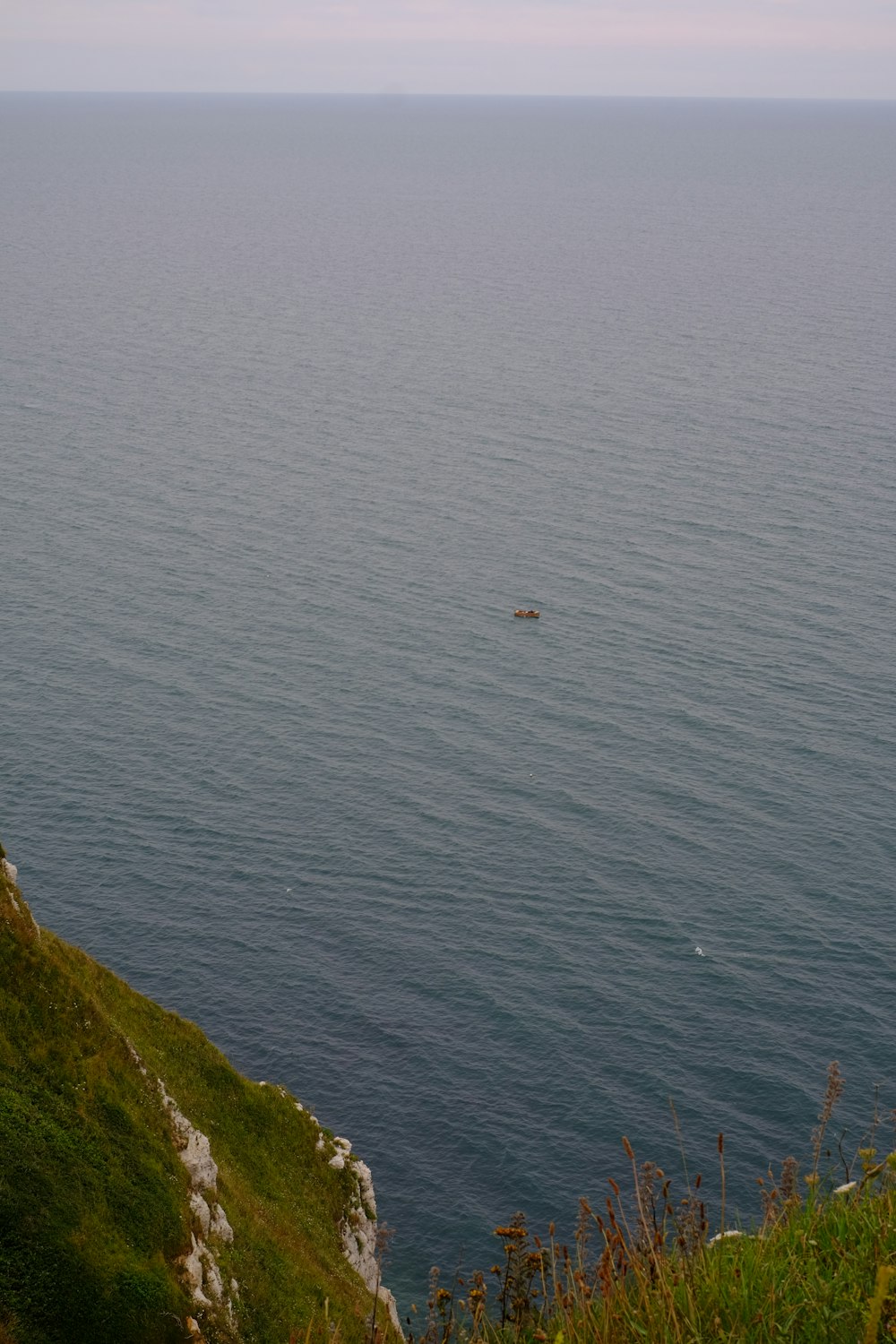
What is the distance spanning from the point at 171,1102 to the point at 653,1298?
31.2 meters

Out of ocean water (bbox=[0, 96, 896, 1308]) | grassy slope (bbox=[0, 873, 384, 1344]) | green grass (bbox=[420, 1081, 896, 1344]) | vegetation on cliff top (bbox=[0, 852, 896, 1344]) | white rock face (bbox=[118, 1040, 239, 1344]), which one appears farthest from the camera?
ocean water (bbox=[0, 96, 896, 1308])

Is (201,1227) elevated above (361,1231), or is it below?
above

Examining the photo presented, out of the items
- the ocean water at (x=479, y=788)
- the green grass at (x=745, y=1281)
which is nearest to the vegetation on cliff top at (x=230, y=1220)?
the green grass at (x=745, y=1281)

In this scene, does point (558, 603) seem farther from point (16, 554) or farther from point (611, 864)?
point (16, 554)

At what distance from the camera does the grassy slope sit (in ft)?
105

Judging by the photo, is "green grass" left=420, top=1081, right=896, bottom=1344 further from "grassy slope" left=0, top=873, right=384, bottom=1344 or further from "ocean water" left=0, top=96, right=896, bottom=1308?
"ocean water" left=0, top=96, right=896, bottom=1308

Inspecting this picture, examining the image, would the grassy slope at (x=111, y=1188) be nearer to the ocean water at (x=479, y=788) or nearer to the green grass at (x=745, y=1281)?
the green grass at (x=745, y=1281)

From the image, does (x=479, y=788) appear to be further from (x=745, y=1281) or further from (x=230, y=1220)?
(x=745, y=1281)

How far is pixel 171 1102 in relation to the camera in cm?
4059

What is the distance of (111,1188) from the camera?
34781 millimetres

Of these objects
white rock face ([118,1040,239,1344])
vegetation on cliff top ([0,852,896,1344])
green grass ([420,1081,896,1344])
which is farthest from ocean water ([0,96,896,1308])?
green grass ([420,1081,896,1344])

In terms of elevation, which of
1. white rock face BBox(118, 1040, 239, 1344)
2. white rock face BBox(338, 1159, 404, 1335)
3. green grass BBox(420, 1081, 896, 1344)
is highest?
green grass BBox(420, 1081, 896, 1344)

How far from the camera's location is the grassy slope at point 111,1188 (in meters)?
31.9

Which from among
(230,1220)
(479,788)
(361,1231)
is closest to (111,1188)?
(230,1220)
